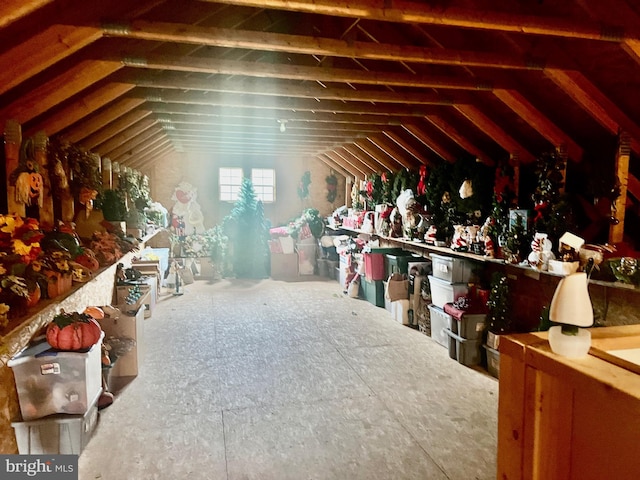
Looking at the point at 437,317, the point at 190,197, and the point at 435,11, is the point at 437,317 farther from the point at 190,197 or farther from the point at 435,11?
the point at 190,197

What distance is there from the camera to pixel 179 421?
308 centimetres

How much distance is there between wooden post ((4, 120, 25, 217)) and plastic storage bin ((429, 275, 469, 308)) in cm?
417

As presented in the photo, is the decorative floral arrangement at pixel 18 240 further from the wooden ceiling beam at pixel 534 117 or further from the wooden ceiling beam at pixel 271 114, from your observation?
the wooden ceiling beam at pixel 534 117

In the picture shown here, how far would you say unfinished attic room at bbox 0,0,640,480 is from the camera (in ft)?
7.42

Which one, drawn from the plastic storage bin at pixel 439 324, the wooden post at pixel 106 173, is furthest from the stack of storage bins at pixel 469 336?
the wooden post at pixel 106 173

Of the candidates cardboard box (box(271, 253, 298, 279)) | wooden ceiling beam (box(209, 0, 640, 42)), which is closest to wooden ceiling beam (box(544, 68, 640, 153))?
wooden ceiling beam (box(209, 0, 640, 42))

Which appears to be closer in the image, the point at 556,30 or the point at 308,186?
the point at 556,30

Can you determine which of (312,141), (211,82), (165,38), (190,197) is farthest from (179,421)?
(190,197)

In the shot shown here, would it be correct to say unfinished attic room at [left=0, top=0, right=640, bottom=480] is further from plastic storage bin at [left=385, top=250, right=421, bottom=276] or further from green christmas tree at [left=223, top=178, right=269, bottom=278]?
green christmas tree at [left=223, top=178, right=269, bottom=278]

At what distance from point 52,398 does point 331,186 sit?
9.47m

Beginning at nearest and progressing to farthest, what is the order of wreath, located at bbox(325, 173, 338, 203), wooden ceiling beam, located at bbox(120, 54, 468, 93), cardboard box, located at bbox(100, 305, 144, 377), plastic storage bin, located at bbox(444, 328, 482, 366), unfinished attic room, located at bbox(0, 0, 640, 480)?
unfinished attic room, located at bbox(0, 0, 640, 480)
wooden ceiling beam, located at bbox(120, 54, 468, 93)
cardboard box, located at bbox(100, 305, 144, 377)
plastic storage bin, located at bbox(444, 328, 482, 366)
wreath, located at bbox(325, 173, 338, 203)

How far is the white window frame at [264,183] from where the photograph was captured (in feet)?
36.2

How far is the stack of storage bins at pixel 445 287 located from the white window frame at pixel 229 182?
7.14 m

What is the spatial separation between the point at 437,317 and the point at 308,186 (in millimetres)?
7031
